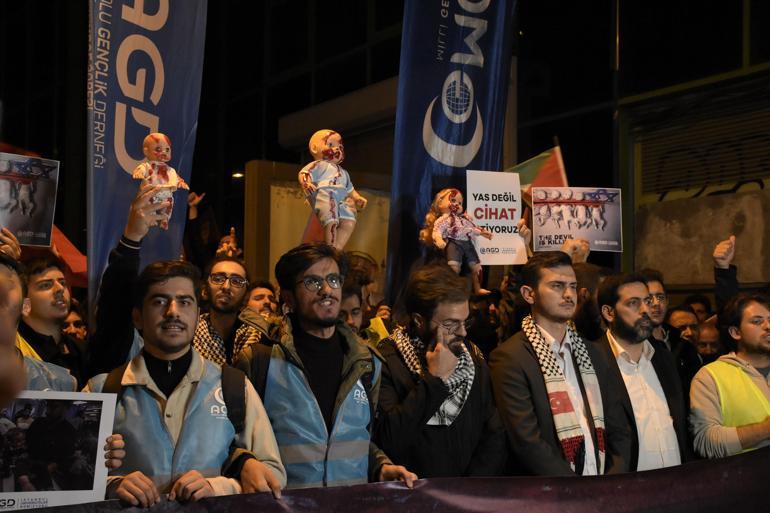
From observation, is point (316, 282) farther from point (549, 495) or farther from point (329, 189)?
point (329, 189)

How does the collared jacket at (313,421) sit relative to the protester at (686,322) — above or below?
below

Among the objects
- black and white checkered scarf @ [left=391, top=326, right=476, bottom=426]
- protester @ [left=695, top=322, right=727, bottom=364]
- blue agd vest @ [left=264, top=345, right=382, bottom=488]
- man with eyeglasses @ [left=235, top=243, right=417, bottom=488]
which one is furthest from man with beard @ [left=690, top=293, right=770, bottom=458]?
blue agd vest @ [left=264, top=345, right=382, bottom=488]

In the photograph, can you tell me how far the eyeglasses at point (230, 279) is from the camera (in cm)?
537

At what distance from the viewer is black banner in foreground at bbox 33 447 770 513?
3379 millimetres

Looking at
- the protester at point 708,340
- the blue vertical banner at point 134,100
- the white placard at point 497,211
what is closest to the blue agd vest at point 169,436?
the blue vertical banner at point 134,100

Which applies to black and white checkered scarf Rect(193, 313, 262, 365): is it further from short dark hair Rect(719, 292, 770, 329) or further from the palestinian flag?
the palestinian flag

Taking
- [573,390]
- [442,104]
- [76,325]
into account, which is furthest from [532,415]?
[76,325]

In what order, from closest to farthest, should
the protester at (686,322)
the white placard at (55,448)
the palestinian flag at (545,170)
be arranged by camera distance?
the white placard at (55,448), the protester at (686,322), the palestinian flag at (545,170)

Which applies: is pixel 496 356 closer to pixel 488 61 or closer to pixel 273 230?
pixel 488 61

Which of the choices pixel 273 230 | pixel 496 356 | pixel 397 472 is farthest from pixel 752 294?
pixel 273 230

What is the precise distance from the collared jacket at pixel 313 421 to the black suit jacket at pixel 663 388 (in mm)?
1609

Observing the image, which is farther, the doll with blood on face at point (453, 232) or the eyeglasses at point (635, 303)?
the doll with blood on face at point (453, 232)

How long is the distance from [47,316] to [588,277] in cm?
327

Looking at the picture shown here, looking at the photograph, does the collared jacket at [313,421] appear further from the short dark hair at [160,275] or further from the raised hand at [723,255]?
the raised hand at [723,255]
